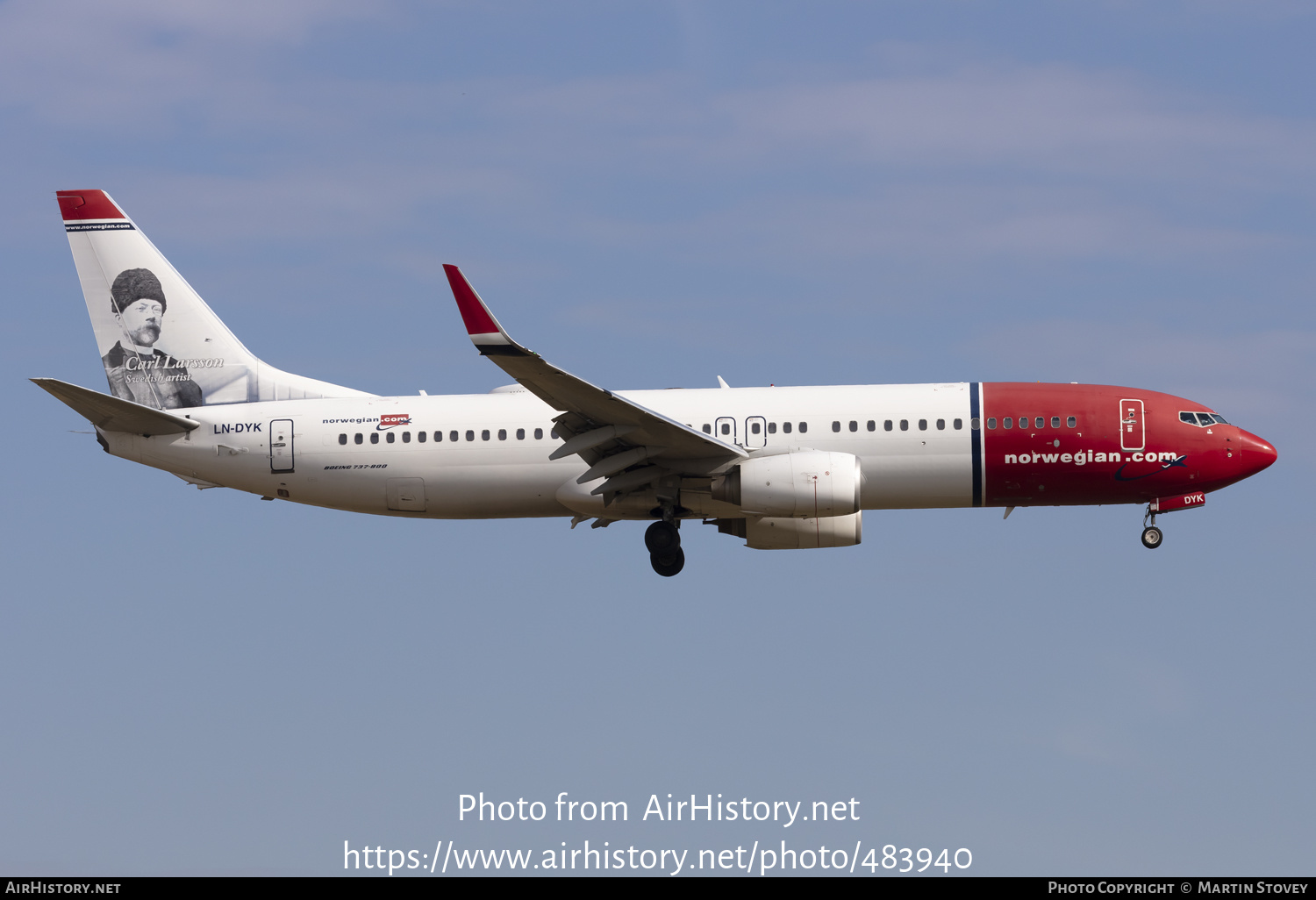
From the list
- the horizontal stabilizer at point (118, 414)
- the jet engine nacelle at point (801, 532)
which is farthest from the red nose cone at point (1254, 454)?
the horizontal stabilizer at point (118, 414)

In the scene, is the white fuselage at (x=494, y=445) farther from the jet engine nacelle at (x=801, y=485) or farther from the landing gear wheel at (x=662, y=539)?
the jet engine nacelle at (x=801, y=485)

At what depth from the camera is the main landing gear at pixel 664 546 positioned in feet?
112

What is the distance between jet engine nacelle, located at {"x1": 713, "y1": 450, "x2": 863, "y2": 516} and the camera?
3158 centimetres

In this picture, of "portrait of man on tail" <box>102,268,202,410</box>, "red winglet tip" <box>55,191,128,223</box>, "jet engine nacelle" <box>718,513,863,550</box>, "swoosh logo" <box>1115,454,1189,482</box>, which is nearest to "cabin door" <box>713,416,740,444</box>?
"jet engine nacelle" <box>718,513,863,550</box>

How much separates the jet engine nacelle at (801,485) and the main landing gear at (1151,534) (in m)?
7.27

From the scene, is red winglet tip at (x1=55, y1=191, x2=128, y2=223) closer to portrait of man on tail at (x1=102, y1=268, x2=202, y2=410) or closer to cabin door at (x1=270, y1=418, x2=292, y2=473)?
portrait of man on tail at (x1=102, y1=268, x2=202, y2=410)

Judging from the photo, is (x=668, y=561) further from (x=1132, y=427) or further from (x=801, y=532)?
(x=1132, y=427)

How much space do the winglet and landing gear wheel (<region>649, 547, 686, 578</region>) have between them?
7.29 meters

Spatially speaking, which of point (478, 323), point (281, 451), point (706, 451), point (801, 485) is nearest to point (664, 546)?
point (706, 451)

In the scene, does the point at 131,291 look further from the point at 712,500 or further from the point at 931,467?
the point at 931,467

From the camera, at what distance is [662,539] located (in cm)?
3416

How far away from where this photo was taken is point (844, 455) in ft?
105

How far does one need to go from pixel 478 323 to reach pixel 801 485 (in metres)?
7.73

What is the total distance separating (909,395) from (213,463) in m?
16.4
